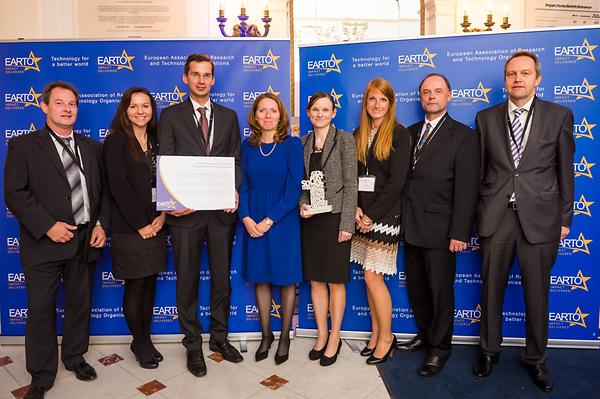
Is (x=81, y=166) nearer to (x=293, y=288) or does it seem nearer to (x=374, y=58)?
(x=293, y=288)

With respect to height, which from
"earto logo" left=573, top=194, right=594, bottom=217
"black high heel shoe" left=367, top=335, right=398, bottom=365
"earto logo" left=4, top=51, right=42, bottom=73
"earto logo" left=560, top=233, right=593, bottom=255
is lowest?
"black high heel shoe" left=367, top=335, right=398, bottom=365

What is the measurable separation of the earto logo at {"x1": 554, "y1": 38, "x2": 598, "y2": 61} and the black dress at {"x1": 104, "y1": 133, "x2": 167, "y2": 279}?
112 inches

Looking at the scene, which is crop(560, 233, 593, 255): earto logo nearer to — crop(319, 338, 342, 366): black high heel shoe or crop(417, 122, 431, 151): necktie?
crop(417, 122, 431, 151): necktie

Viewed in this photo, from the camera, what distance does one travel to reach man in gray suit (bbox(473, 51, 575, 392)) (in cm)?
247

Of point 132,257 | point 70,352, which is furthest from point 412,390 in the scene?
point 70,352

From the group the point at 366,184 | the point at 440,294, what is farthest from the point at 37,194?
the point at 440,294

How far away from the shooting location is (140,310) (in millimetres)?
2740

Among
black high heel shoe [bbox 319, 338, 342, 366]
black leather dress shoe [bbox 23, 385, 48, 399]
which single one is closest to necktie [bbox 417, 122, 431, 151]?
black high heel shoe [bbox 319, 338, 342, 366]

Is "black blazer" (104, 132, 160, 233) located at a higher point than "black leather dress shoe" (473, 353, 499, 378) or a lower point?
higher

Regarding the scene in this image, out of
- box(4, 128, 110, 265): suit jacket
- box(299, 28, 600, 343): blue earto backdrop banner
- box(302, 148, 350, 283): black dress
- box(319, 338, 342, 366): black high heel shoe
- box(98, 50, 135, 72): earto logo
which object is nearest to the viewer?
box(4, 128, 110, 265): suit jacket

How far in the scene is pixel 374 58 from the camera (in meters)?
3.15

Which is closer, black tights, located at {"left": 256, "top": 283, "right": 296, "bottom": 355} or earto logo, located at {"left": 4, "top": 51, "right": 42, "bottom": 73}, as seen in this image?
black tights, located at {"left": 256, "top": 283, "right": 296, "bottom": 355}

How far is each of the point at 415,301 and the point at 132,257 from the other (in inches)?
77.4

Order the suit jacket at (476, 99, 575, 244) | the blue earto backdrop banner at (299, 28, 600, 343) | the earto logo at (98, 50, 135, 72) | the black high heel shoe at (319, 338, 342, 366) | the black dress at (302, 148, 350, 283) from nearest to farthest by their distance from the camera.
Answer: the suit jacket at (476, 99, 575, 244) → the black dress at (302, 148, 350, 283) → the black high heel shoe at (319, 338, 342, 366) → the blue earto backdrop banner at (299, 28, 600, 343) → the earto logo at (98, 50, 135, 72)
